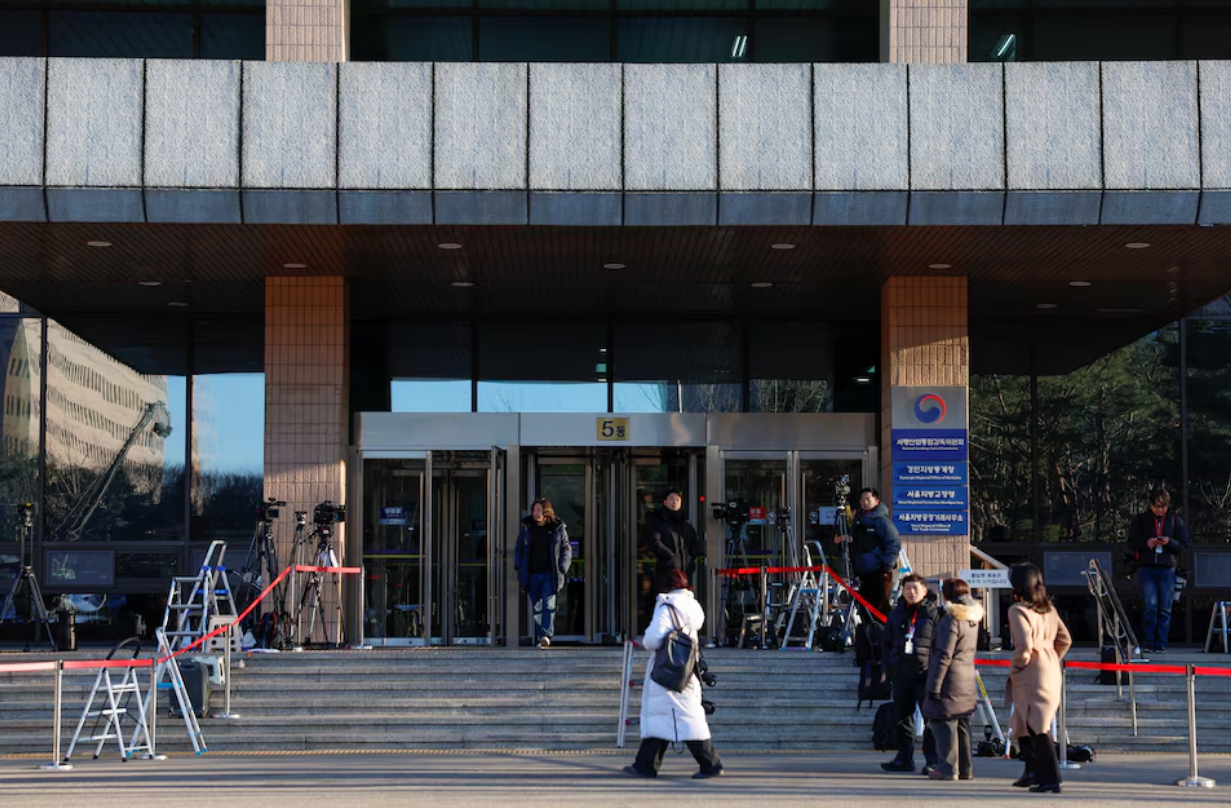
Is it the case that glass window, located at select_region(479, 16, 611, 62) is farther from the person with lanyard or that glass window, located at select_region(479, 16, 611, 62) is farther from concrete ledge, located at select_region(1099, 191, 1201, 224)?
the person with lanyard

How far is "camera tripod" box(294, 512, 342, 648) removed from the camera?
18.0 meters

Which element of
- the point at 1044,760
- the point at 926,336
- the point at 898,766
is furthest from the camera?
the point at 926,336

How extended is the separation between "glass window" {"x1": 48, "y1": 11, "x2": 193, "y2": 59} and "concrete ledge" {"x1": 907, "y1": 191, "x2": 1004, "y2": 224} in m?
10.1

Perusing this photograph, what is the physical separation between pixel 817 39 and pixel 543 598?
8.07 m

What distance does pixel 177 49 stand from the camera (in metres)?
20.7

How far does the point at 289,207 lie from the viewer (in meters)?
15.9

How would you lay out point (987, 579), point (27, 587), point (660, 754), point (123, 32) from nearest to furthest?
point (660, 754) < point (987, 579) < point (123, 32) < point (27, 587)

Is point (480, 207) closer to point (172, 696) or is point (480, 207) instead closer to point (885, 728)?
point (172, 696)

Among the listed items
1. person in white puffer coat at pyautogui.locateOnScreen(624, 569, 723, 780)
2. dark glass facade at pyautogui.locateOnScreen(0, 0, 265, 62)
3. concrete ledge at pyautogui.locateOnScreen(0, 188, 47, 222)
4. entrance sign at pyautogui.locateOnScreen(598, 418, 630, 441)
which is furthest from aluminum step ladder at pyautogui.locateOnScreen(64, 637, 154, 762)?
dark glass facade at pyautogui.locateOnScreen(0, 0, 265, 62)


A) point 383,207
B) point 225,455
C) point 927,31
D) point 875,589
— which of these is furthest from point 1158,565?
point 225,455

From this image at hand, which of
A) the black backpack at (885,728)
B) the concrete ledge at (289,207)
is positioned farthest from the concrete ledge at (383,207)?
the black backpack at (885,728)

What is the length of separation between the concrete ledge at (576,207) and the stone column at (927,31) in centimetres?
392

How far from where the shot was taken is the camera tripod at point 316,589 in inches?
709

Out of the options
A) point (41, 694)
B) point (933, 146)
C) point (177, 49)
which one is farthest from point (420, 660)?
point (177, 49)
